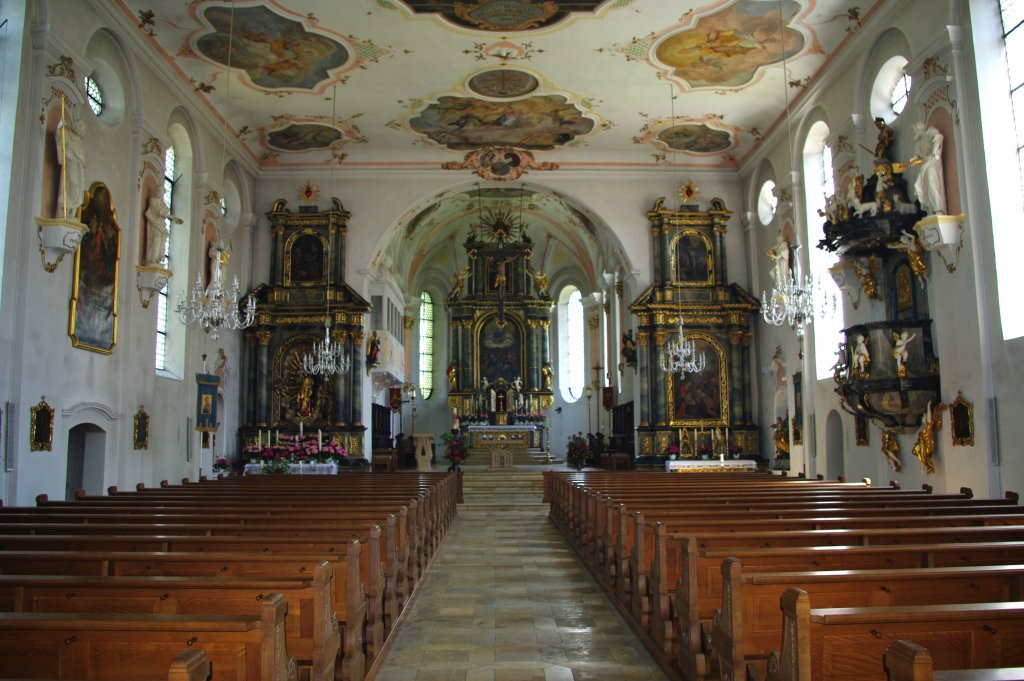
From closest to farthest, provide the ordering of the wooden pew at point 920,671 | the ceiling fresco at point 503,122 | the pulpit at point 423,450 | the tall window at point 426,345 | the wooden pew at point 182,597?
the wooden pew at point 920,671 < the wooden pew at point 182,597 < the ceiling fresco at point 503,122 < the pulpit at point 423,450 < the tall window at point 426,345

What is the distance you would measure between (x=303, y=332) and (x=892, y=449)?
14.0m

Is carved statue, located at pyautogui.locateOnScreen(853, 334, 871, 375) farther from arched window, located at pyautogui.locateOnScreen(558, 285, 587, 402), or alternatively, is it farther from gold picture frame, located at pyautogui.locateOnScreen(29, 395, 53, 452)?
arched window, located at pyautogui.locateOnScreen(558, 285, 587, 402)

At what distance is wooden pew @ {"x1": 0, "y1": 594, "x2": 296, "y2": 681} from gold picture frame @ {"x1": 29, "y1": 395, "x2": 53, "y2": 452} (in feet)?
27.3

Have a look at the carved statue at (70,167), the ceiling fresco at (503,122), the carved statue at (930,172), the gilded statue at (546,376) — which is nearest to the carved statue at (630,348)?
the ceiling fresco at (503,122)

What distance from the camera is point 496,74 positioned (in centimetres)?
1652

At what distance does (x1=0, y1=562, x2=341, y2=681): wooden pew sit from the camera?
4.00 metres

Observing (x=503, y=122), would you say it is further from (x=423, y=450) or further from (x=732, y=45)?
(x=423, y=450)

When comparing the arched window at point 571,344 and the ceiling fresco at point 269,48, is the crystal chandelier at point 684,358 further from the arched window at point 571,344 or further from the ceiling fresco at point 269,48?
Answer: the arched window at point 571,344

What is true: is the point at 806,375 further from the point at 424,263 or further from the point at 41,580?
the point at 424,263

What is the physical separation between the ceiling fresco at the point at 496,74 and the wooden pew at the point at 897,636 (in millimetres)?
12394

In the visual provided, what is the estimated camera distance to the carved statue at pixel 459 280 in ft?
105

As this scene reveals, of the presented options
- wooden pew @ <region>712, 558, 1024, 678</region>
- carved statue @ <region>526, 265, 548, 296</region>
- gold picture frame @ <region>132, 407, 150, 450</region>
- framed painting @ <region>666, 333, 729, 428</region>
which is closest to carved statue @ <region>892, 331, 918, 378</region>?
wooden pew @ <region>712, 558, 1024, 678</region>

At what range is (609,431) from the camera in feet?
87.4

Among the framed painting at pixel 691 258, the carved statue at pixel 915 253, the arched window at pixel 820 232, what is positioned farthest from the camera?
the framed painting at pixel 691 258
